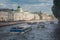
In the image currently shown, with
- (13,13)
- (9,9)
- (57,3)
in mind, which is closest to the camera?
(57,3)

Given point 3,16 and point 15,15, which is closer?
point 3,16

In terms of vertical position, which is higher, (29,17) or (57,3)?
(57,3)

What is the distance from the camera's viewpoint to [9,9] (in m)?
39.2

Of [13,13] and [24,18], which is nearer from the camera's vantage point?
[13,13]

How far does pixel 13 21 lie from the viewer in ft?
132

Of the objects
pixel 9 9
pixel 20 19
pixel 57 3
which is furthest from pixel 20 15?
pixel 57 3

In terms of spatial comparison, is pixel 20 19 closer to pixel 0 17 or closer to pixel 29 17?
pixel 29 17

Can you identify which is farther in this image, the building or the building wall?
the building

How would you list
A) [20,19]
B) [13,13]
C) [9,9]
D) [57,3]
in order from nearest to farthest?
[57,3], [9,9], [13,13], [20,19]

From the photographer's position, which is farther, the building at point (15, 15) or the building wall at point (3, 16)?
the building at point (15, 15)

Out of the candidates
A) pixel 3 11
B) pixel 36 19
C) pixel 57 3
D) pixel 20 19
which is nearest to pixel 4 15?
pixel 3 11

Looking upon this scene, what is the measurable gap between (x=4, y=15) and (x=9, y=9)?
2.99 meters

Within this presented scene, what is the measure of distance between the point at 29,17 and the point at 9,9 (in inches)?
305

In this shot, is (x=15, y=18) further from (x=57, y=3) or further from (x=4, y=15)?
(x=57, y=3)
